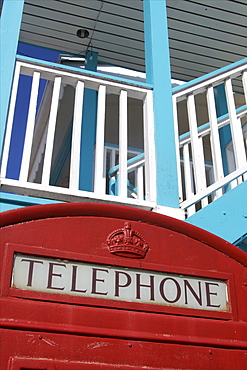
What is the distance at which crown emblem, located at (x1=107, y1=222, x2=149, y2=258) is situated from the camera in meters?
2.65

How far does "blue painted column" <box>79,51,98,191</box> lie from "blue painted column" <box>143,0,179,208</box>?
2365 millimetres

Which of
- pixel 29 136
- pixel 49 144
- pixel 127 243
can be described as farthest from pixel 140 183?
pixel 127 243

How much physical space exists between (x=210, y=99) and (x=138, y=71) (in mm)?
3623

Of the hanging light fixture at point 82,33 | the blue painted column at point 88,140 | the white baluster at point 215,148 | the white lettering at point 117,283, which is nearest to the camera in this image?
the white lettering at point 117,283

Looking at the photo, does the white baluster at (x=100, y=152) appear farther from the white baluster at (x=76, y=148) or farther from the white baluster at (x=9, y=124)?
the white baluster at (x=9, y=124)

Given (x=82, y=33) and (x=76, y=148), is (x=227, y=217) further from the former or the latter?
(x=82, y=33)

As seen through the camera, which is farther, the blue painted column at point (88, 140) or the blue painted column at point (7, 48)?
the blue painted column at point (88, 140)

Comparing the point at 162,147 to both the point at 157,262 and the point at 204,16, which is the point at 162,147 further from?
the point at 204,16

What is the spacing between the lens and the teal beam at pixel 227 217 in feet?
11.7

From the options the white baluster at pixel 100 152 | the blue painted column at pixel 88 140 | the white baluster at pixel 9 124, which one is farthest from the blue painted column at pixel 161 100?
the blue painted column at pixel 88 140

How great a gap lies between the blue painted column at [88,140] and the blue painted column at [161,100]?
7.76 ft

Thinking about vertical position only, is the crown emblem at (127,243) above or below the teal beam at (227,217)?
below

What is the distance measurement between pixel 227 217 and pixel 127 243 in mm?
1236

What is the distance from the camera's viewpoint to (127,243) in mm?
2670
